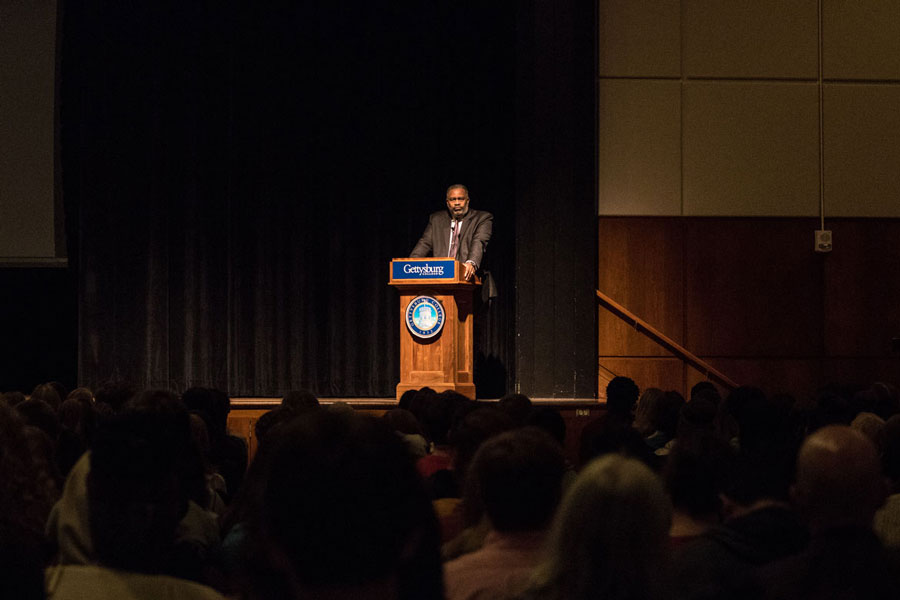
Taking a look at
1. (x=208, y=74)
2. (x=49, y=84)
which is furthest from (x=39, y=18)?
(x=208, y=74)

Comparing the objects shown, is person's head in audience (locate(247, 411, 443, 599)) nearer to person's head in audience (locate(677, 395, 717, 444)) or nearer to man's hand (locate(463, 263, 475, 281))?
person's head in audience (locate(677, 395, 717, 444))

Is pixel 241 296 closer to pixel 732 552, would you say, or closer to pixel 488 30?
pixel 488 30

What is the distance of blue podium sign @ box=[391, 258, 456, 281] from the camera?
7.43 meters

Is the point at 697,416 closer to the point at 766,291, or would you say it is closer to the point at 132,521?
the point at 132,521

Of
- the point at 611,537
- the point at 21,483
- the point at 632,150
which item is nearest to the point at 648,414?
the point at 21,483

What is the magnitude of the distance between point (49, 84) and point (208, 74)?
56.1 inches

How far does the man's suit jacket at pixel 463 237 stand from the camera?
8.15m

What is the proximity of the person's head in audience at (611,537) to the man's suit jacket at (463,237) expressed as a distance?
6.56m

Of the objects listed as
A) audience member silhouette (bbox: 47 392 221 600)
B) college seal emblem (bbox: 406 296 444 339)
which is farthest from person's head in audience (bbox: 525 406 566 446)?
college seal emblem (bbox: 406 296 444 339)

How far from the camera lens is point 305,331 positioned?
400 inches

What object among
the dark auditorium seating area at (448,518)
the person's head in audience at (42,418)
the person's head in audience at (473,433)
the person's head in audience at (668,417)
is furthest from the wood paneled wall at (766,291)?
the person's head in audience at (473,433)

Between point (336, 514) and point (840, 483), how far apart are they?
1.08 metres

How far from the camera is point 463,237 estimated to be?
8281 mm

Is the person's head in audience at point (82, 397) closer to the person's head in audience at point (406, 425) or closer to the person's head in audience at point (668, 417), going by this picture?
the person's head in audience at point (406, 425)
